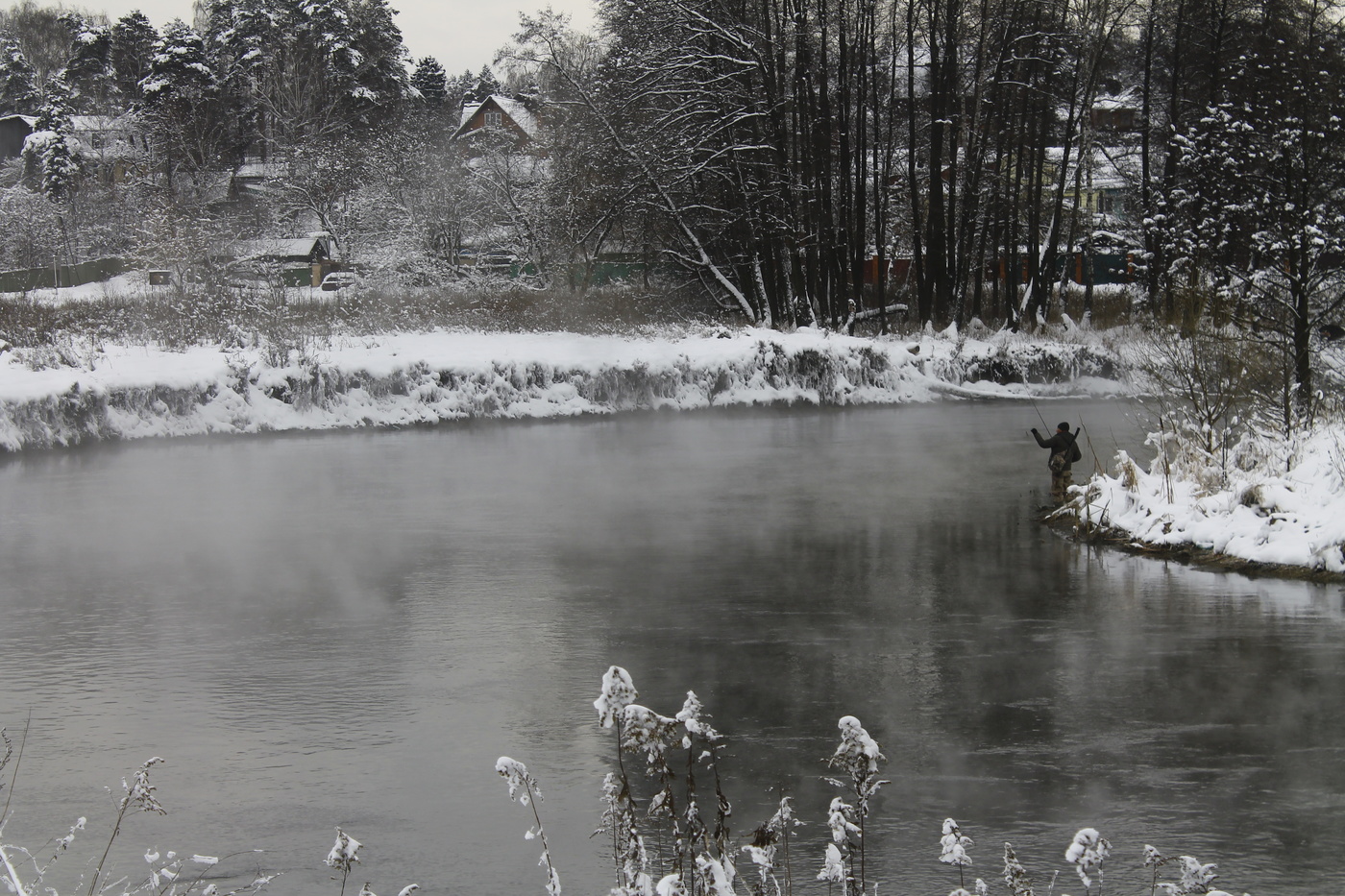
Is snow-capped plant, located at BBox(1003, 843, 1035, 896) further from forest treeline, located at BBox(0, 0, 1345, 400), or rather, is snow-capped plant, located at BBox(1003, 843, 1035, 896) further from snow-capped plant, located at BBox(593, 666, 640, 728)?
forest treeline, located at BBox(0, 0, 1345, 400)

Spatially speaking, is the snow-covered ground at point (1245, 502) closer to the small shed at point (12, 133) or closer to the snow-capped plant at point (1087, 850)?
the snow-capped plant at point (1087, 850)

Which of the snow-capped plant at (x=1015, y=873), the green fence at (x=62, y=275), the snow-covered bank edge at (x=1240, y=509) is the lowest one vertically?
the snow-covered bank edge at (x=1240, y=509)

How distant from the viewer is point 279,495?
17.5 m

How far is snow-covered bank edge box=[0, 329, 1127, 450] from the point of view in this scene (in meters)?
23.8

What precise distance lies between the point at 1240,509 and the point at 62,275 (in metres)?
59.5

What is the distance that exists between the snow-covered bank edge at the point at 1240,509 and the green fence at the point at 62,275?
169ft

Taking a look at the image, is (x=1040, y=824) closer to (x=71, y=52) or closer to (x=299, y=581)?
(x=299, y=581)

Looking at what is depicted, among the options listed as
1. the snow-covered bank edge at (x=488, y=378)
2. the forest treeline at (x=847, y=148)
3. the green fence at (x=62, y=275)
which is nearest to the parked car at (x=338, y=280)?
the forest treeline at (x=847, y=148)

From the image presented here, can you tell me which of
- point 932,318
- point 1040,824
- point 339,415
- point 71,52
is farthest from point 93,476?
point 71,52

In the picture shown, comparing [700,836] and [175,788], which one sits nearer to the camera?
[700,836]

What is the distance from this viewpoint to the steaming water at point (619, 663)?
6418 mm

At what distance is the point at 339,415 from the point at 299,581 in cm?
1367

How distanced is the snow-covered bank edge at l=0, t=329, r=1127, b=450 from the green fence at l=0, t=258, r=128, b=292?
34011 mm

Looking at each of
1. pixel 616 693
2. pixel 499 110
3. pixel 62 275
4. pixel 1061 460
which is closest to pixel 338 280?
pixel 62 275
